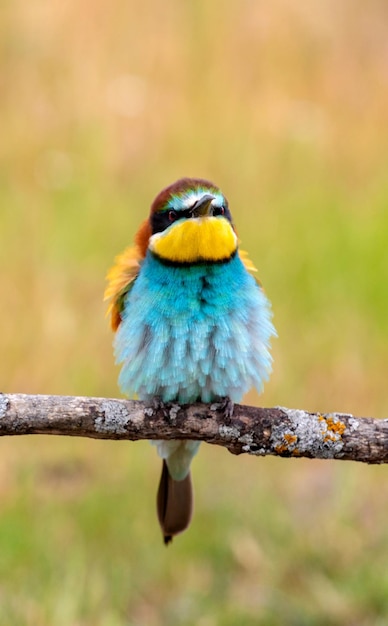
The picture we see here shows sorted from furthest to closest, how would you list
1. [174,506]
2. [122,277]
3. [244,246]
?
[244,246] → [174,506] → [122,277]

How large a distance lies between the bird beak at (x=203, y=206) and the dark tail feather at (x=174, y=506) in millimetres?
777

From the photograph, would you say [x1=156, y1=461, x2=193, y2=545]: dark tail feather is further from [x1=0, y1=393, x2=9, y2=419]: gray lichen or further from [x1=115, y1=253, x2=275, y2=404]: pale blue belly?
[x1=0, y1=393, x2=9, y2=419]: gray lichen

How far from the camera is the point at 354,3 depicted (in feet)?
20.0

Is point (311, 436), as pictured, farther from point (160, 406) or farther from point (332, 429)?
point (160, 406)

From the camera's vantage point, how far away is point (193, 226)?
7.27 feet

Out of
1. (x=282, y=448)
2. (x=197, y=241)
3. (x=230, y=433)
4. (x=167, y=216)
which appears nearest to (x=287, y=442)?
(x=282, y=448)

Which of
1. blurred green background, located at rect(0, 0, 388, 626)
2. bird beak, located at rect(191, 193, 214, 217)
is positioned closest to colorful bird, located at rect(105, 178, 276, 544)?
bird beak, located at rect(191, 193, 214, 217)

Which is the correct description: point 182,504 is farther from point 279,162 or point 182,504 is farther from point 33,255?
point 279,162

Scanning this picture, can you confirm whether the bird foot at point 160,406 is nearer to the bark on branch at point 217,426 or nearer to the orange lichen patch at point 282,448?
the bark on branch at point 217,426

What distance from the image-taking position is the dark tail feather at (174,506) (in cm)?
262

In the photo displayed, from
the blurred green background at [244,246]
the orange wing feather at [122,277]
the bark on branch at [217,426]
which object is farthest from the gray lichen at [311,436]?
the blurred green background at [244,246]

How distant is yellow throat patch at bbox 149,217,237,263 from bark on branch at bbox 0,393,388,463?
39cm

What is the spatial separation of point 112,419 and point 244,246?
2.71 metres

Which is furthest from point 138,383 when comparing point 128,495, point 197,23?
point 197,23
